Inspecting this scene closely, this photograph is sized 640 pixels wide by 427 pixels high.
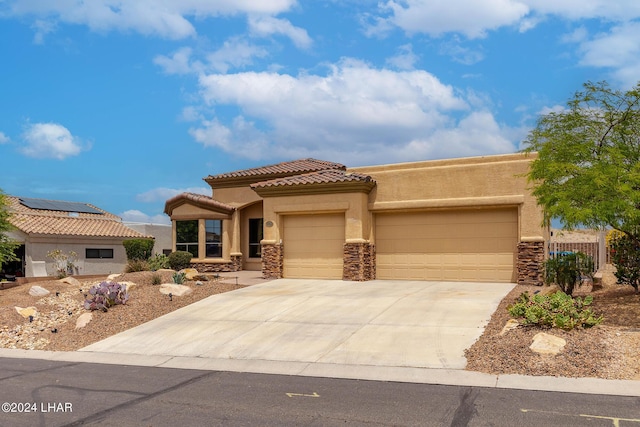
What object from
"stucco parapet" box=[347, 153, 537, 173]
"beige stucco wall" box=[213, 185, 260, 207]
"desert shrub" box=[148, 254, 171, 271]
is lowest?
"desert shrub" box=[148, 254, 171, 271]

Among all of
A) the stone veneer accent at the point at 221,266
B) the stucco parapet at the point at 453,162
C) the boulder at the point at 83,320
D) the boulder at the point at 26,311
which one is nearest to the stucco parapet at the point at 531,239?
the stucco parapet at the point at 453,162

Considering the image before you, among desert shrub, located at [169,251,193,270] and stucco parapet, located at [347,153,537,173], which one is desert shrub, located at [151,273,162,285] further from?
stucco parapet, located at [347,153,537,173]

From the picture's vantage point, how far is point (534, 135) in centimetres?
1584

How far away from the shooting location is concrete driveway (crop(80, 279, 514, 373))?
39.7 feet

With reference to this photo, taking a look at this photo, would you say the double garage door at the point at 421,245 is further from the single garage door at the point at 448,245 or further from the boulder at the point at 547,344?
the boulder at the point at 547,344

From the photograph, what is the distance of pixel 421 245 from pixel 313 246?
14.1 ft

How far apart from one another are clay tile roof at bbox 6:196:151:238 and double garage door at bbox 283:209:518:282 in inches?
683

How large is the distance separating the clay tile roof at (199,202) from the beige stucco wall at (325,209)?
504 cm

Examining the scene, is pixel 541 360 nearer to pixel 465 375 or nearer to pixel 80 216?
pixel 465 375

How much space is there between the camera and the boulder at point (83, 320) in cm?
1625

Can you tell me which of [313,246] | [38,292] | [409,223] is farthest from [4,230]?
[409,223]

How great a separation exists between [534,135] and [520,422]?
9.94 m

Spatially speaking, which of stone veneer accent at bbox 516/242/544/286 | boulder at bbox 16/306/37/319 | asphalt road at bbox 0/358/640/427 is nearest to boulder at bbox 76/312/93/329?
boulder at bbox 16/306/37/319

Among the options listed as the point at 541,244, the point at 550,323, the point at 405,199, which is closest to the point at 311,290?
the point at 405,199
